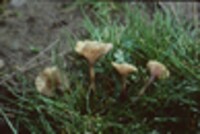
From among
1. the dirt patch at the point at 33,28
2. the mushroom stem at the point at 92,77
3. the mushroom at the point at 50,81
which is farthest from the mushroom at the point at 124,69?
the dirt patch at the point at 33,28

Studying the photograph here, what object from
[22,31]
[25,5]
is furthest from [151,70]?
[25,5]

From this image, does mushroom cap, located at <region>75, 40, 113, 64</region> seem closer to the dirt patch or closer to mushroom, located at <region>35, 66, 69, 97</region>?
mushroom, located at <region>35, 66, 69, 97</region>

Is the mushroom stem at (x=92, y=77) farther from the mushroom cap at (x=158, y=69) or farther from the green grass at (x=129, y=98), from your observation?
the mushroom cap at (x=158, y=69)

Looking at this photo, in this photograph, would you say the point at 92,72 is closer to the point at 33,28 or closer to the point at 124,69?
the point at 124,69

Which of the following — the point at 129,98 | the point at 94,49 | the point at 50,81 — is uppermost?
the point at 94,49

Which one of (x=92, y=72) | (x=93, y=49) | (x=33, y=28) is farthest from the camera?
(x=33, y=28)

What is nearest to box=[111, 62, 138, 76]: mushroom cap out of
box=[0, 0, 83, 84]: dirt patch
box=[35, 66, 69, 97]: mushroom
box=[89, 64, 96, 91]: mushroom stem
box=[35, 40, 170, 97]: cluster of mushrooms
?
box=[35, 40, 170, 97]: cluster of mushrooms

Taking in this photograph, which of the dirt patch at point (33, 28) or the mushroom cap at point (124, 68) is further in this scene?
the dirt patch at point (33, 28)

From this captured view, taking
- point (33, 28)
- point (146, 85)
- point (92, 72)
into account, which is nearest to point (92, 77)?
point (92, 72)
